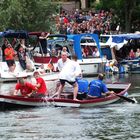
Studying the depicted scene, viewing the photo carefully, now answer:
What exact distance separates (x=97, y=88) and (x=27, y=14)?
22.7 meters

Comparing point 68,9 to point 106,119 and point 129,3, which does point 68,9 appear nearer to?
point 129,3

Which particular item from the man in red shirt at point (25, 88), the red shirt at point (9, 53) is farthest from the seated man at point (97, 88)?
the red shirt at point (9, 53)

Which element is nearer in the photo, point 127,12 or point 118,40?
point 118,40

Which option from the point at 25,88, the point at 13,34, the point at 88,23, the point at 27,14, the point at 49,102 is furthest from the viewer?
the point at 88,23

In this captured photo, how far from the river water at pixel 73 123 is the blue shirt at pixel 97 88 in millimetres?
510

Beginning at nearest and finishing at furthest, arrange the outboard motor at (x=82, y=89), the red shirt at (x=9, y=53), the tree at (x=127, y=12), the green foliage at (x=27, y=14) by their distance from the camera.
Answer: the outboard motor at (x=82, y=89) → the red shirt at (x=9, y=53) → the green foliage at (x=27, y=14) → the tree at (x=127, y=12)

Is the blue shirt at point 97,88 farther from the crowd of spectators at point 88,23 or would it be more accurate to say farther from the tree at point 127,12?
the tree at point 127,12

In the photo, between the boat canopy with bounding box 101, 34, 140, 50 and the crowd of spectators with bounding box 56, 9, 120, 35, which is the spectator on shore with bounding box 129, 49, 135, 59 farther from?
the crowd of spectators with bounding box 56, 9, 120, 35

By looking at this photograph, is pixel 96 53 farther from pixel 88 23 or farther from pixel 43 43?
pixel 88 23

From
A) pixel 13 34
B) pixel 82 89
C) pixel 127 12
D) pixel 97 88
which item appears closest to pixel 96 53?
pixel 13 34

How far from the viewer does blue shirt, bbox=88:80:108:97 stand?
22391mm

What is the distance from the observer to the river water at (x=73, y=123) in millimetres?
17203

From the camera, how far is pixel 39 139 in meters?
16.7

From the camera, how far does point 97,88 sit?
22438 mm
